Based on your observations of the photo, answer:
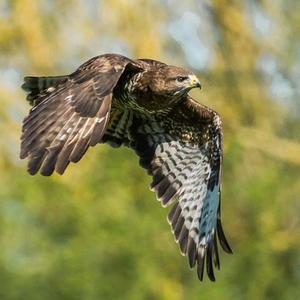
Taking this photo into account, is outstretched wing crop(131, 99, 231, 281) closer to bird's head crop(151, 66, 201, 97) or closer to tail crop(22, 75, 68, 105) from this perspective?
bird's head crop(151, 66, 201, 97)

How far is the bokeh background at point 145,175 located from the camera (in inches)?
918

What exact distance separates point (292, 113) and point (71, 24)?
4078mm

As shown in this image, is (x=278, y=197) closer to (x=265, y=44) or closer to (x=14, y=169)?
(x=265, y=44)

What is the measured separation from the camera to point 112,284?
23.1 metres

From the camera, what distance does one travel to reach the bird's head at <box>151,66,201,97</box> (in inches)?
493

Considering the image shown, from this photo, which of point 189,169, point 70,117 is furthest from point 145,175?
point 70,117

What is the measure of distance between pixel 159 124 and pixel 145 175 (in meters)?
10.9

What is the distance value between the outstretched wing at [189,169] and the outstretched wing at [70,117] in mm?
1451

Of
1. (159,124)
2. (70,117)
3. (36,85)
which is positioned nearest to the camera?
(70,117)

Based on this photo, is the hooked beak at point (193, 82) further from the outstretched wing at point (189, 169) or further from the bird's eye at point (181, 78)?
the outstretched wing at point (189, 169)

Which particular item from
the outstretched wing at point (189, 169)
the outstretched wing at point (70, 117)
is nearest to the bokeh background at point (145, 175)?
the outstretched wing at point (189, 169)

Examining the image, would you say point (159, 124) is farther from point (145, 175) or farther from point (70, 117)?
point (145, 175)

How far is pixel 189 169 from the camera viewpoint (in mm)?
13469

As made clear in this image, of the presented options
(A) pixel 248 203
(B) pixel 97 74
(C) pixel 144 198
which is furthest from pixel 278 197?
(B) pixel 97 74
